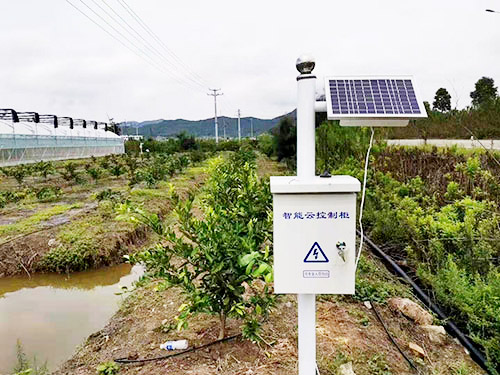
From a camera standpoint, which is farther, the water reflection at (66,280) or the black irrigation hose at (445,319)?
the water reflection at (66,280)

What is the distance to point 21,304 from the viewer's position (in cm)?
441

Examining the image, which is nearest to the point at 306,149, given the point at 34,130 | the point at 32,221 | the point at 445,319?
the point at 445,319

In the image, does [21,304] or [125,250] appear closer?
[21,304]

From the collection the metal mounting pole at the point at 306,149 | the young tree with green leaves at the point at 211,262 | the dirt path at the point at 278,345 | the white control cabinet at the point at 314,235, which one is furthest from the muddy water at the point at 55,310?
the white control cabinet at the point at 314,235

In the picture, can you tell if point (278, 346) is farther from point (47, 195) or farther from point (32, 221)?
point (47, 195)

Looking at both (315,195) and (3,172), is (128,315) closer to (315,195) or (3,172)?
(315,195)

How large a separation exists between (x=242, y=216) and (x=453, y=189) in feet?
A: 9.99

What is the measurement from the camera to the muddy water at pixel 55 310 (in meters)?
3.47

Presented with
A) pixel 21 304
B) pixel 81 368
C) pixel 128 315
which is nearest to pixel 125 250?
pixel 21 304

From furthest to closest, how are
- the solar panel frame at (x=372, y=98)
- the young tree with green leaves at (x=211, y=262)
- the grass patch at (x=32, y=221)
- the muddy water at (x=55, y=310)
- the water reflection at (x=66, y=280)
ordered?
the grass patch at (x=32, y=221), the water reflection at (x=66, y=280), the muddy water at (x=55, y=310), the young tree with green leaves at (x=211, y=262), the solar panel frame at (x=372, y=98)

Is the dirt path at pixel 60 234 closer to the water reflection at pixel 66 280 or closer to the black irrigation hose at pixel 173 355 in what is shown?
the water reflection at pixel 66 280

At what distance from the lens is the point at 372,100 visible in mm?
1580

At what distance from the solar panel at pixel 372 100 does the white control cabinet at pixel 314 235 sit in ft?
0.87

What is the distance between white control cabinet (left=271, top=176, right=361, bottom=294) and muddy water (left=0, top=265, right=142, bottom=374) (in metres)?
2.64
